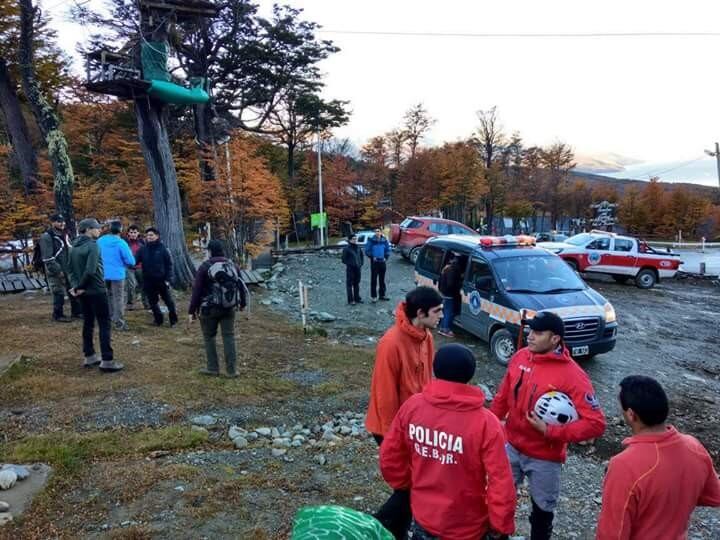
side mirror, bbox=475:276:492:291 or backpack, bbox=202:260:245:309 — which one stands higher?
backpack, bbox=202:260:245:309

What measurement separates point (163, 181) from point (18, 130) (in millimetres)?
9132

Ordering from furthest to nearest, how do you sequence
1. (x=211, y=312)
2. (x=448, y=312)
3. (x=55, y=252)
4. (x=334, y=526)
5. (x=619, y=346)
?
(x=619, y=346), (x=448, y=312), (x=55, y=252), (x=211, y=312), (x=334, y=526)

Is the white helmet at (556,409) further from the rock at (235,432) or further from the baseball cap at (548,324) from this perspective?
the rock at (235,432)

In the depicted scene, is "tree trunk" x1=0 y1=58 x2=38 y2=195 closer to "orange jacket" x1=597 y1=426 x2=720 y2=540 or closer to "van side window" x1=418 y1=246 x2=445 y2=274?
"van side window" x1=418 y1=246 x2=445 y2=274

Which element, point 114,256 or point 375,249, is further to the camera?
point 375,249

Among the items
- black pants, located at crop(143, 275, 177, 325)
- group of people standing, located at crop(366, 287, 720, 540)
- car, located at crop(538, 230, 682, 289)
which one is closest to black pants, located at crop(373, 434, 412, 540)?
group of people standing, located at crop(366, 287, 720, 540)

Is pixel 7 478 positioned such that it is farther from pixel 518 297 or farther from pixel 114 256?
pixel 518 297

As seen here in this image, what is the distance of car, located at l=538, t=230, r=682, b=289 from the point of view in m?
17.1

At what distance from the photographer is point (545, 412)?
280cm

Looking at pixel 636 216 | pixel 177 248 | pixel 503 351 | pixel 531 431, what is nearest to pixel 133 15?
pixel 177 248

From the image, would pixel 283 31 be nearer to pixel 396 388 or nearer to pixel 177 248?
pixel 177 248

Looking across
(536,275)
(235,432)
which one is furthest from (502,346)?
(235,432)

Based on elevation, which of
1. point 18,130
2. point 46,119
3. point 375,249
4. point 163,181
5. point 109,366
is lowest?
point 109,366

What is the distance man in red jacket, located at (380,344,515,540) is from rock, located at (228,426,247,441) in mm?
2884
